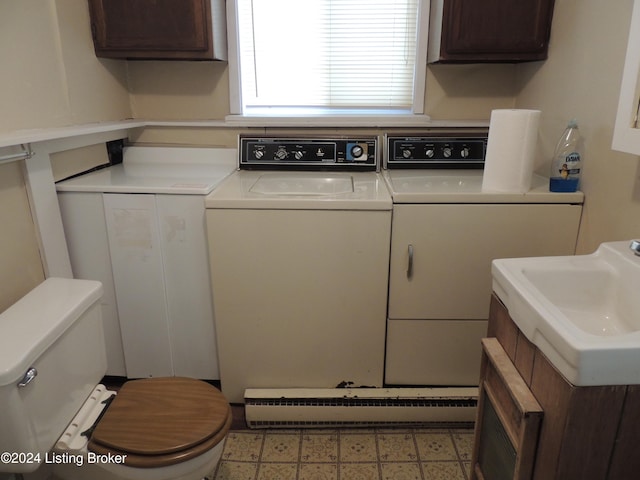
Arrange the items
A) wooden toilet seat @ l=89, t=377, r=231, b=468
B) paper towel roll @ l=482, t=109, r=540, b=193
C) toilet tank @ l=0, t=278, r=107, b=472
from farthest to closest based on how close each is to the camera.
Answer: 1. paper towel roll @ l=482, t=109, r=540, b=193
2. wooden toilet seat @ l=89, t=377, r=231, b=468
3. toilet tank @ l=0, t=278, r=107, b=472

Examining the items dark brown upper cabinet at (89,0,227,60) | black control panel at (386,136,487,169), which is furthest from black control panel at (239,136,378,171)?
dark brown upper cabinet at (89,0,227,60)

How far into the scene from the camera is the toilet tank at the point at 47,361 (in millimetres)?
1095

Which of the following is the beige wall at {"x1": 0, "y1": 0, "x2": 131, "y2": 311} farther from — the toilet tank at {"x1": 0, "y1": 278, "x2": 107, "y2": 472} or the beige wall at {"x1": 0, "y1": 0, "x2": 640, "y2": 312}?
the toilet tank at {"x1": 0, "y1": 278, "x2": 107, "y2": 472}

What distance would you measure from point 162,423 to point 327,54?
189 cm

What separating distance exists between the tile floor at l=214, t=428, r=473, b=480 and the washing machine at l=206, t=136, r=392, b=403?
20 centimetres

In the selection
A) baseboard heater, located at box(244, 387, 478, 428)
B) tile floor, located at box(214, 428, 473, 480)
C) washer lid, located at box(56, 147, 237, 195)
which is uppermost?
washer lid, located at box(56, 147, 237, 195)

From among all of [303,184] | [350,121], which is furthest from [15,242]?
[350,121]

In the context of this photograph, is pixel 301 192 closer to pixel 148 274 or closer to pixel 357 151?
pixel 357 151

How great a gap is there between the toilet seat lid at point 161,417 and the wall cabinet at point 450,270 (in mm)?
826

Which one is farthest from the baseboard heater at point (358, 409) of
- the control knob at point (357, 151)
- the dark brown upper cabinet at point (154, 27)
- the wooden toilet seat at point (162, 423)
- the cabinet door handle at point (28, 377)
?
the dark brown upper cabinet at point (154, 27)

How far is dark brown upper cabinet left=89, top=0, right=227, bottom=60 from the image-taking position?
6.57 ft

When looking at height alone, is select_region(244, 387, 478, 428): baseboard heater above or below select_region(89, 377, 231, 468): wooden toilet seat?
below

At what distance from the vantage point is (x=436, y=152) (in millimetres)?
2291

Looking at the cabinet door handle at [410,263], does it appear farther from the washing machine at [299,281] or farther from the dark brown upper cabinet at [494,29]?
the dark brown upper cabinet at [494,29]
